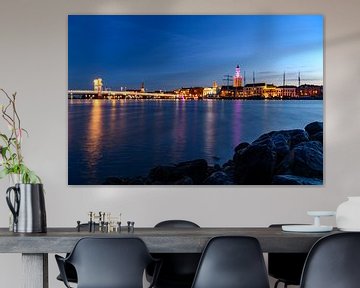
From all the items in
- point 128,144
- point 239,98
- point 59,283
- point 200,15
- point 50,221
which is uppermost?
point 200,15

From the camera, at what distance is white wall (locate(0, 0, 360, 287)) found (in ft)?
19.3

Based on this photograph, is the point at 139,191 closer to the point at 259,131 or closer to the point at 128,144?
the point at 128,144

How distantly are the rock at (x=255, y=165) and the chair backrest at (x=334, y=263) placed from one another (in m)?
2.36

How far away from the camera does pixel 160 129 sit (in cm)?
599

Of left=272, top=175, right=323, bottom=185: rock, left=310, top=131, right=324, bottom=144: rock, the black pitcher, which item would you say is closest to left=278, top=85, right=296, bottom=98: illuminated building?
left=310, top=131, right=324, bottom=144: rock

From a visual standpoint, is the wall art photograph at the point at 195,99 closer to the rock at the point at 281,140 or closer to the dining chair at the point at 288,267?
the rock at the point at 281,140

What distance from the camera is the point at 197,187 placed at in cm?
594

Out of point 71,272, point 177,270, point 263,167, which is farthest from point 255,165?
point 71,272

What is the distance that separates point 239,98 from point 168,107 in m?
0.58

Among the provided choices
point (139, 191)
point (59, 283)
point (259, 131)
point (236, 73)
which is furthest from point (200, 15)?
point (59, 283)

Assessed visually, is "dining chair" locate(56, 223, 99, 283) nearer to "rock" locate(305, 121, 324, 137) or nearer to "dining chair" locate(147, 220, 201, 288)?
"dining chair" locate(147, 220, 201, 288)

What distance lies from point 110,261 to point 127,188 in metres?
2.26

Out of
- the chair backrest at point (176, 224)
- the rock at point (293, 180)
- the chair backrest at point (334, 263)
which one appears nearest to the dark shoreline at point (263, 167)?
the rock at point (293, 180)

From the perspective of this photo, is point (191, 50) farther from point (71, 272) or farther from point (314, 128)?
point (71, 272)
